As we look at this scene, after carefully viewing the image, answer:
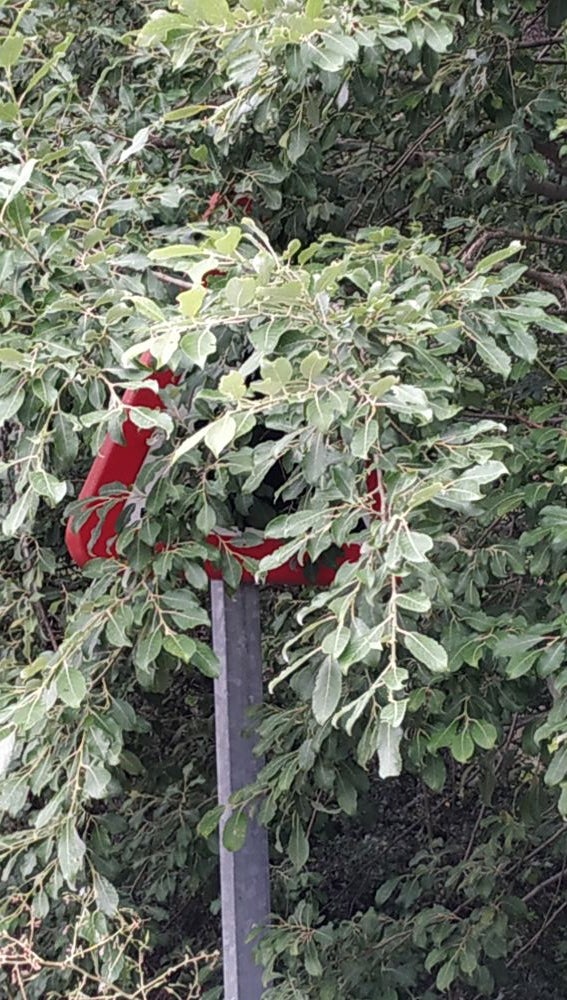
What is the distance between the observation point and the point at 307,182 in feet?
6.52

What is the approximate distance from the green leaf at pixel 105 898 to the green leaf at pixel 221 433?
945mm

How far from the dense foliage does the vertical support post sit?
0.19 feet

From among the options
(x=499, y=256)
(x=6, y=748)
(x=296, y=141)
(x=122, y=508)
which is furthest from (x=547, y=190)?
(x=6, y=748)

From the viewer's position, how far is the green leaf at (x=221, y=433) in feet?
3.73

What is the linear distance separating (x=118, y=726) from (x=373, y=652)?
62 centimetres

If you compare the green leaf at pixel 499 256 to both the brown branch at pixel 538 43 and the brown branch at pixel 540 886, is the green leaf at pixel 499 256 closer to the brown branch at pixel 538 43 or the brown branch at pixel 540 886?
the brown branch at pixel 538 43

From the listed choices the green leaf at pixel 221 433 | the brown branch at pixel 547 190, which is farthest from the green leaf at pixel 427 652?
the brown branch at pixel 547 190

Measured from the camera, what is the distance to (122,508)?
168 centimetres

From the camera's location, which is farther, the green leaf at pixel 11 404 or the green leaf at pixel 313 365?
the green leaf at pixel 11 404

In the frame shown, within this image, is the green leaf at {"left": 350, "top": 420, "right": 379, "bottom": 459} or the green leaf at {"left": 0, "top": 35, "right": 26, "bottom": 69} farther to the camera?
the green leaf at {"left": 0, "top": 35, "right": 26, "bottom": 69}

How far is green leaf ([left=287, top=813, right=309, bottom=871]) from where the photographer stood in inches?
75.8

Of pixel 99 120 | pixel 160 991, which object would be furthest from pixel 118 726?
pixel 160 991

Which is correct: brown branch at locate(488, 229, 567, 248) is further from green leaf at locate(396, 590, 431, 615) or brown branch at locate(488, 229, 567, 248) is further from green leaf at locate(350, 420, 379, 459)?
green leaf at locate(396, 590, 431, 615)

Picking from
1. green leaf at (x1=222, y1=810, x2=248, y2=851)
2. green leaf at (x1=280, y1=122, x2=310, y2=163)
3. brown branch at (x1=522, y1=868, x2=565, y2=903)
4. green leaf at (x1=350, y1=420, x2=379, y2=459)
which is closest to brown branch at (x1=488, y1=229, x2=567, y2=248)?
green leaf at (x1=280, y1=122, x2=310, y2=163)
